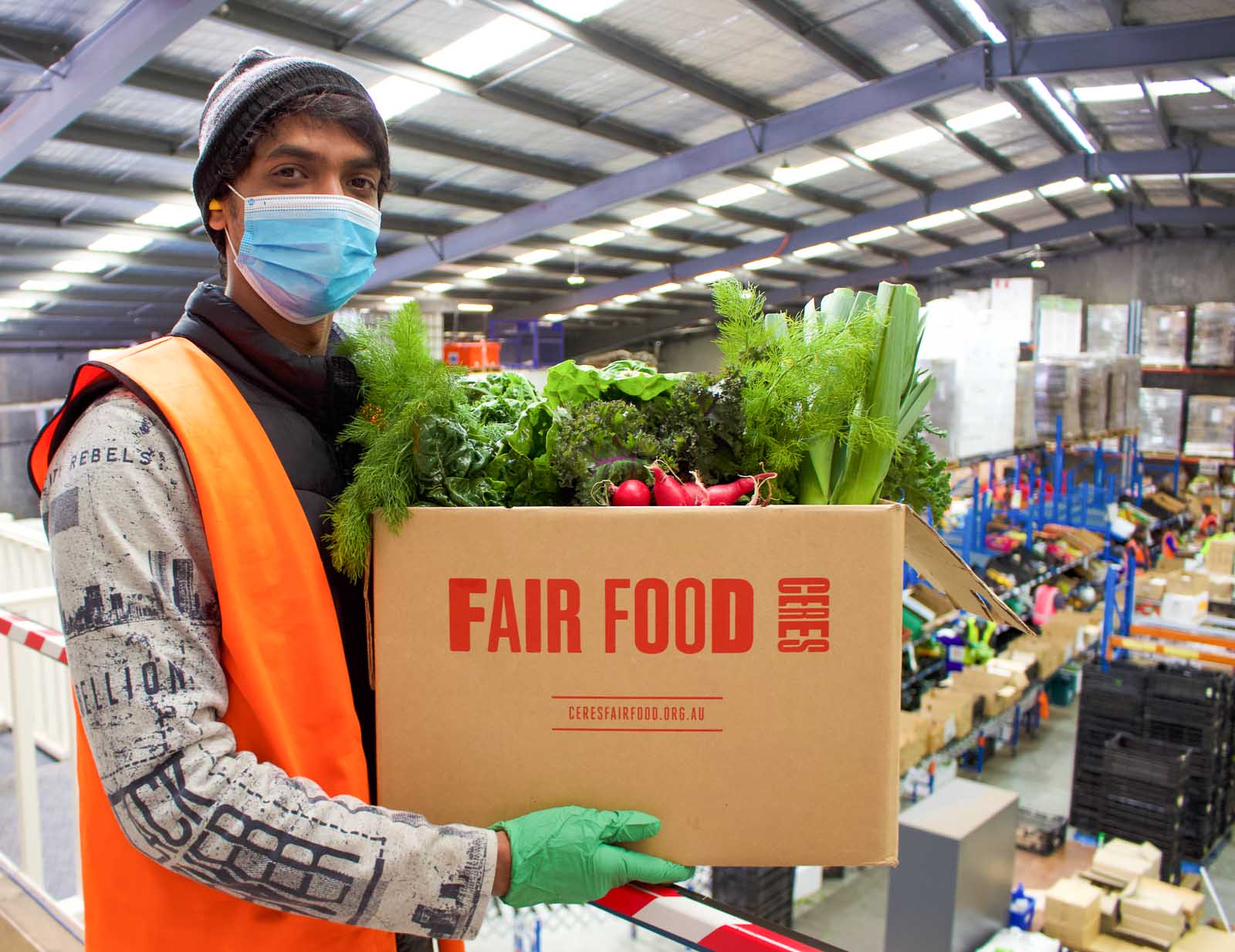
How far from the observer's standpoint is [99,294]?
12.0m

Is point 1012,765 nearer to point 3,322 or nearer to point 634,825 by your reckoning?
point 634,825

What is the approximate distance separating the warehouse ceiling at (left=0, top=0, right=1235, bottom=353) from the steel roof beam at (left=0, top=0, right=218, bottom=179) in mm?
16

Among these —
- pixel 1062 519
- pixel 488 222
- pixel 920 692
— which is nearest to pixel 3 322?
pixel 488 222

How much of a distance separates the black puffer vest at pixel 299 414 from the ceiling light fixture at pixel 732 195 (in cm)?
962

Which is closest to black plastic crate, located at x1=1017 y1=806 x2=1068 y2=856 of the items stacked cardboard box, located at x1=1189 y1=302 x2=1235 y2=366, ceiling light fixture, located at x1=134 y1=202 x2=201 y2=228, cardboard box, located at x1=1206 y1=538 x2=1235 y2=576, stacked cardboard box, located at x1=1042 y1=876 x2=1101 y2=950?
stacked cardboard box, located at x1=1042 y1=876 x2=1101 y2=950

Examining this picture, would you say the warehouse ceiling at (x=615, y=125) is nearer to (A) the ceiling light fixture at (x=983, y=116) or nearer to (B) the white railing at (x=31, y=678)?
(A) the ceiling light fixture at (x=983, y=116)

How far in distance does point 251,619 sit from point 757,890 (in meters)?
3.94

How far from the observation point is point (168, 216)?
27.7 ft

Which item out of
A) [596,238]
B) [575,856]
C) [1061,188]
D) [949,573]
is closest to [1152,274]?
[1061,188]

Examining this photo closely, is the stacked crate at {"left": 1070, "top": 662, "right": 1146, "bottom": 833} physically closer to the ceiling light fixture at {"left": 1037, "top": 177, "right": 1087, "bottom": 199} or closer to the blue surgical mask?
the blue surgical mask

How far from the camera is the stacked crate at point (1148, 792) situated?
565 cm

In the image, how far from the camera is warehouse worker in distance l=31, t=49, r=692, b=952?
900mm

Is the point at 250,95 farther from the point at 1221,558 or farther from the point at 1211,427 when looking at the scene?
the point at 1211,427

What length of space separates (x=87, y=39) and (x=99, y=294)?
8082mm
